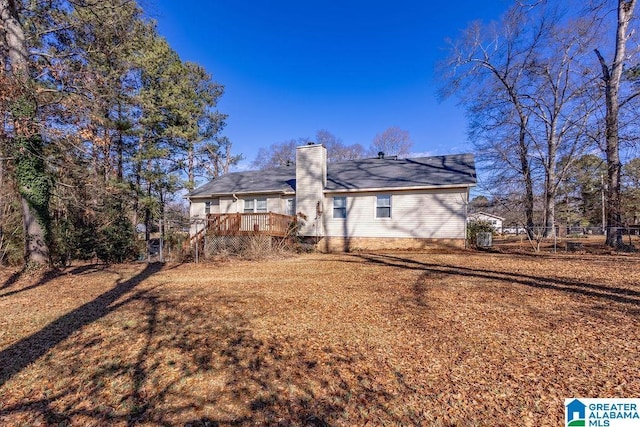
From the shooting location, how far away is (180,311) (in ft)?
16.5

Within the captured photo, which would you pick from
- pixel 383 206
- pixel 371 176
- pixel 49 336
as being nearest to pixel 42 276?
pixel 49 336

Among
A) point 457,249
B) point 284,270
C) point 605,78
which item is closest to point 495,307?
point 284,270

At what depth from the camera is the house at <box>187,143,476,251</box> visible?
14.3 meters

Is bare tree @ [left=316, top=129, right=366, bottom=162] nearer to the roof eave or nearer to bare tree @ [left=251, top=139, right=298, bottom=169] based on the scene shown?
bare tree @ [left=251, top=139, right=298, bottom=169]

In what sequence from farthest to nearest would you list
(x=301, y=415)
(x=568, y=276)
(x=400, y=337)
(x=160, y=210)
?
(x=160, y=210) < (x=568, y=276) < (x=400, y=337) < (x=301, y=415)

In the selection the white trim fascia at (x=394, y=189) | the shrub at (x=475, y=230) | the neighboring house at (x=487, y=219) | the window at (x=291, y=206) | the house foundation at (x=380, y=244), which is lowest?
the house foundation at (x=380, y=244)

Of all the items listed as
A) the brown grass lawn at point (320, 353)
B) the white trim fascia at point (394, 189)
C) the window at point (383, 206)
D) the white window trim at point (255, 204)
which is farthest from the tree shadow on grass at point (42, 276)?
the window at point (383, 206)

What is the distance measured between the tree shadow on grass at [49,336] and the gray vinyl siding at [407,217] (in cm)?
1099

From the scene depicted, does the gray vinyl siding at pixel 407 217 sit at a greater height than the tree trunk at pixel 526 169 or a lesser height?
lesser

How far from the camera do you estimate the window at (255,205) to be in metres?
17.2

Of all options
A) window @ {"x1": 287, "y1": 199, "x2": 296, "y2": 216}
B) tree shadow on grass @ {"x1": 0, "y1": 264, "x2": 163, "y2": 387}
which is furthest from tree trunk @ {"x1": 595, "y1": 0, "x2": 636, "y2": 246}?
tree shadow on grass @ {"x1": 0, "y1": 264, "x2": 163, "y2": 387}

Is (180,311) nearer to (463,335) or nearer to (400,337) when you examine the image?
(400,337)

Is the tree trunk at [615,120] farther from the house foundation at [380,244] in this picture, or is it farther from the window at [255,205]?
the window at [255,205]

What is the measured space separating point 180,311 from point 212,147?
889 inches
